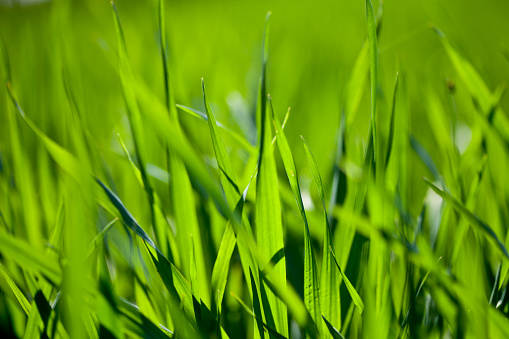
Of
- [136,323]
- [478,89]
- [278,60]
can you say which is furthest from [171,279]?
[278,60]

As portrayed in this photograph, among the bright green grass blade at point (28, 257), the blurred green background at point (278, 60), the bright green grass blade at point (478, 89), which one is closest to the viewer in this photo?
the bright green grass blade at point (28, 257)

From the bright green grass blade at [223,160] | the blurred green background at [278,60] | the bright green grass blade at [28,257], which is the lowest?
the blurred green background at [278,60]

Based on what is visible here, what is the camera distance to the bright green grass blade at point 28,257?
0.21 meters

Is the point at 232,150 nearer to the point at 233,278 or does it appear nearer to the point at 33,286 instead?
the point at 233,278

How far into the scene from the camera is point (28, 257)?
221mm

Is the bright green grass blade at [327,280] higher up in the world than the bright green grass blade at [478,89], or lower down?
lower down

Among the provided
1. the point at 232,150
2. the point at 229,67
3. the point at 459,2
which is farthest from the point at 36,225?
the point at 459,2

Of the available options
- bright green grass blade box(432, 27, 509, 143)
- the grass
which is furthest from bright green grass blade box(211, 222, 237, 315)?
bright green grass blade box(432, 27, 509, 143)

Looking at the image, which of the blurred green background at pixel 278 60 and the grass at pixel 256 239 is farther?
the blurred green background at pixel 278 60

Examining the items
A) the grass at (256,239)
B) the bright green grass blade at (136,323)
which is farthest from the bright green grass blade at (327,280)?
the bright green grass blade at (136,323)

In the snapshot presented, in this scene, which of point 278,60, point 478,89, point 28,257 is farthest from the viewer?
point 278,60

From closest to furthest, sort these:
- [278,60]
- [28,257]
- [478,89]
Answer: [28,257]
[478,89]
[278,60]

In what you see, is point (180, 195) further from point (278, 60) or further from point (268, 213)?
point (278, 60)

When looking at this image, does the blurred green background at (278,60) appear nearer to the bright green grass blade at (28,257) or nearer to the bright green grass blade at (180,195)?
the bright green grass blade at (180,195)
